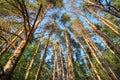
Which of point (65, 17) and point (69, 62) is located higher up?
point (65, 17)

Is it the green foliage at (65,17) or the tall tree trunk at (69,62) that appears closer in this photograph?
the green foliage at (65,17)

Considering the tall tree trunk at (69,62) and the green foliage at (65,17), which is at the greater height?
the green foliage at (65,17)

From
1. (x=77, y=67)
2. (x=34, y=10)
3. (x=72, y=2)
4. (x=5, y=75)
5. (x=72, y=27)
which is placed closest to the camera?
(x=5, y=75)

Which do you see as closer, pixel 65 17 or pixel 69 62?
pixel 65 17


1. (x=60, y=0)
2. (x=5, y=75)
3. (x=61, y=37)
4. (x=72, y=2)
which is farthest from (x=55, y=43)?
(x=5, y=75)

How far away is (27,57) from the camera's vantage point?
23.5m

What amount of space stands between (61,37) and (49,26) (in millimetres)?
6011

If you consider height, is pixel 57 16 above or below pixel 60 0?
below

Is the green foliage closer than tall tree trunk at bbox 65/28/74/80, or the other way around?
the green foliage

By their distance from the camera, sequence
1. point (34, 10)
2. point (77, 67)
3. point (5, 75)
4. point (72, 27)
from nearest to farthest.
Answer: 1. point (5, 75)
2. point (34, 10)
3. point (72, 27)
4. point (77, 67)

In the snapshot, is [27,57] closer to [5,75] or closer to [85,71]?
[85,71]

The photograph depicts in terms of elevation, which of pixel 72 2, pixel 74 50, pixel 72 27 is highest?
pixel 72 2

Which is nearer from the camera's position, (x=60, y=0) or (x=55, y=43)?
(x=60, y=0)

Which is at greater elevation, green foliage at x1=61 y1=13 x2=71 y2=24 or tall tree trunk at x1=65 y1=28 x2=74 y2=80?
green foliage at x1=61 y1=13 x2=71 y2=24
